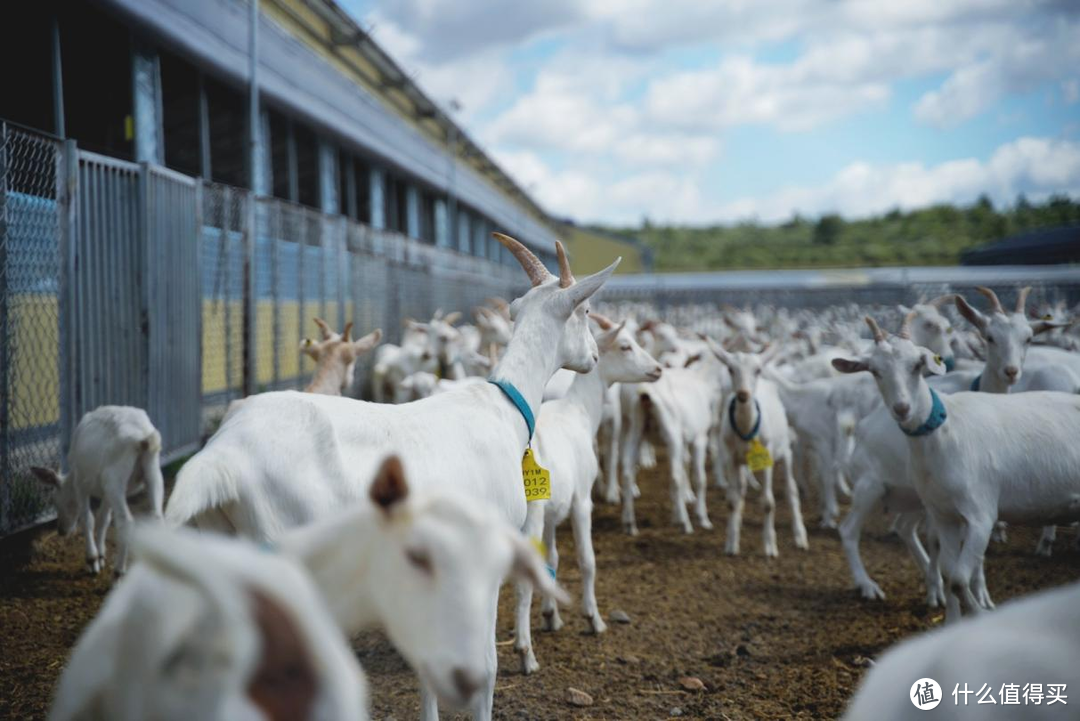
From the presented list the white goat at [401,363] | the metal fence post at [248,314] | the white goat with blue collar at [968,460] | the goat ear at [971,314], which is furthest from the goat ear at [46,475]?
the goat ear at [971,314]

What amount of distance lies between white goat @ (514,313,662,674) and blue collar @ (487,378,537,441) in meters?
1.29

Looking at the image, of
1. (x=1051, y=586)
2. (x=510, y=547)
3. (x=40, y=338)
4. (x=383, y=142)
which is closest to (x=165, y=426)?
(x=40, y=338)

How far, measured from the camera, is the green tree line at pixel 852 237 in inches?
2285

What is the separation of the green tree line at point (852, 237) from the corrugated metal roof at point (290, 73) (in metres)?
38.6

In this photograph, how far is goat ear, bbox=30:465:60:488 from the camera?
544 centimetres

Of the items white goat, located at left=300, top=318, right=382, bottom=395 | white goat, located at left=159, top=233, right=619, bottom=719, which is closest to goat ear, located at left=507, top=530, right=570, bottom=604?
white goat, located at left=159, top=233, right=619, bottom=719

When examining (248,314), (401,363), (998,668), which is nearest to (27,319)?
(248,314)

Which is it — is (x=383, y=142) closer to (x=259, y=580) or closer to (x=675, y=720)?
(x=675, y=720)

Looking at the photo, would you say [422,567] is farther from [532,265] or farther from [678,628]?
[678,628]

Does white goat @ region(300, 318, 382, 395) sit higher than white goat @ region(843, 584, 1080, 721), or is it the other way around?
white goat @ region(300, 318, 382, 395)

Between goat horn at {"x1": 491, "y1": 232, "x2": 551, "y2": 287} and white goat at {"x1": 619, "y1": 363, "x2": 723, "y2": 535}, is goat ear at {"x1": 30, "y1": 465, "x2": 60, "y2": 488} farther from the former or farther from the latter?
white goat at {"x1": 619, "y1": 363, "x2": 723, "y2": 535}

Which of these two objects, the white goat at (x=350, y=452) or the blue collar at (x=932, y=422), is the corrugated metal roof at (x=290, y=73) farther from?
the blue collar at (x=932, y=422)

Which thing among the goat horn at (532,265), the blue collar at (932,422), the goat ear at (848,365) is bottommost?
the blue collar at (932,422)

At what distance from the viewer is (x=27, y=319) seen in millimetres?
5387
